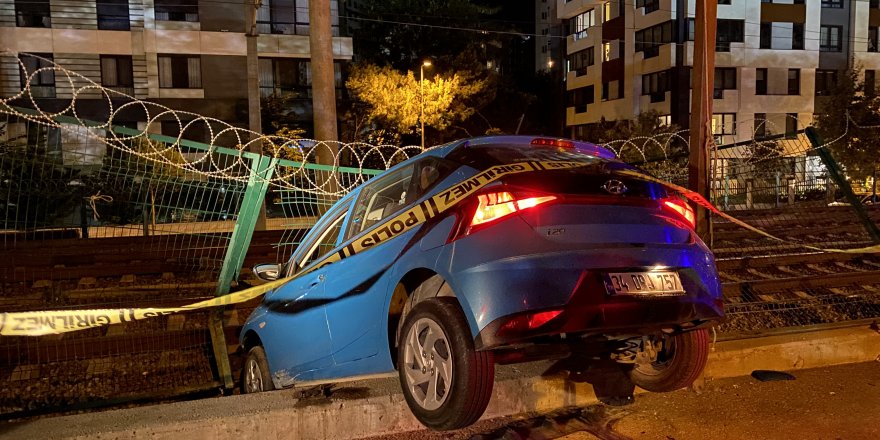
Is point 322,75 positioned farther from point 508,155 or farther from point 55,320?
point 508,155

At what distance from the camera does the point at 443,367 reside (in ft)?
12.3

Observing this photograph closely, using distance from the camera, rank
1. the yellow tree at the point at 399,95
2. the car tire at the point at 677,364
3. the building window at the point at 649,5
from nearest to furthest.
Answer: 1. the car tire at the point at 677,364
2. the yellow tree at the point at 399,95
3. the building window at the point at 649,5

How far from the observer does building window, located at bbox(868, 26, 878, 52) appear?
46.6 m

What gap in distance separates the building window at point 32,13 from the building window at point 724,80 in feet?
120

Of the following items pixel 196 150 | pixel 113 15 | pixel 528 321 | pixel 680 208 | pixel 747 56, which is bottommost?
pixel 528 321

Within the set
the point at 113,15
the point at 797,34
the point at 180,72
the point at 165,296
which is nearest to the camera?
the point at 165,296

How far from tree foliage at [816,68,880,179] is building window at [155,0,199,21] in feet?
88.7

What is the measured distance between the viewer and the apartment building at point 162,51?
3077cm

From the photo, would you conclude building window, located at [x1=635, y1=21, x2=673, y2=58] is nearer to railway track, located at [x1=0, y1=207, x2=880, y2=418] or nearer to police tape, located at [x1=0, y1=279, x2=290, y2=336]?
railway track, located at [x1=0, y1=207, x2=880, y2=418]

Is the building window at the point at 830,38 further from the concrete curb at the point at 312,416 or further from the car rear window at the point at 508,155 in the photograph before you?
the car rear window at the point at 508,155

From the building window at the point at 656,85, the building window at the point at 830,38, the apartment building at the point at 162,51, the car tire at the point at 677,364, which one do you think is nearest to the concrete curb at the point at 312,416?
the car tire at the point at 677,364

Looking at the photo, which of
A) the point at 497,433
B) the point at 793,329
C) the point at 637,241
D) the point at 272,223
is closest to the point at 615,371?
the point at 497,433

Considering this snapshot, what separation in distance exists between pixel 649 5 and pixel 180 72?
94.1ft

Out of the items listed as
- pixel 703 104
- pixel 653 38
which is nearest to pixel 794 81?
pixel 653 38
